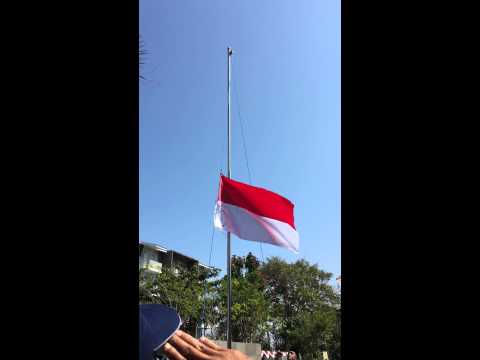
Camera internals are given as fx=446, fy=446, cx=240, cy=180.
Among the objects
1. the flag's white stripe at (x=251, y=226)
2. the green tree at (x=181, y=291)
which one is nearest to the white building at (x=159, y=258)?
the green tree at (x=181, y=291)

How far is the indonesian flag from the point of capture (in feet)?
29.5

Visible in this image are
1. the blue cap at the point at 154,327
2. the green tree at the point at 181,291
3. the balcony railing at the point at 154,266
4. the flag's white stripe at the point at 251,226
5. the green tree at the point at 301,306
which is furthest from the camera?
the balcony railing at the point at 154,266

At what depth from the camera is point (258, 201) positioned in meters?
9.14

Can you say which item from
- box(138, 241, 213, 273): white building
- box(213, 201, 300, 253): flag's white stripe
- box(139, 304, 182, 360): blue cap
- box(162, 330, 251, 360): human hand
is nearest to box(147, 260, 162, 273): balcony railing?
box(138, 241, 213, 273): white building

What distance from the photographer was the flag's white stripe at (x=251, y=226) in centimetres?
892

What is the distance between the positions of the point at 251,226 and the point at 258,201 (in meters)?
0.53

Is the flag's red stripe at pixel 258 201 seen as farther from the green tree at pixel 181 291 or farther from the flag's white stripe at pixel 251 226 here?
the green tree at pixel 181 291

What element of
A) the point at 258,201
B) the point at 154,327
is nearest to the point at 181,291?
the point at 258,201

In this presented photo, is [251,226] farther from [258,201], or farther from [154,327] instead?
[154,327]

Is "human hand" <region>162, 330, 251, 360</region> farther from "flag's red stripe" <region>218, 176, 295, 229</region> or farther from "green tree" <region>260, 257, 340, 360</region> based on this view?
"green tree" <region>260, 257, 340, 360</region>

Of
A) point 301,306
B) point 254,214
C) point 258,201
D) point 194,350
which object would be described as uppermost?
point 258,201
